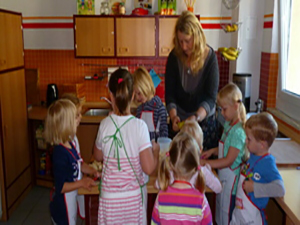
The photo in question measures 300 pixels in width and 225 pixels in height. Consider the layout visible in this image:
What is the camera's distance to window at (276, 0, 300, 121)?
303cm

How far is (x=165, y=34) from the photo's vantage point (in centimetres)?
378

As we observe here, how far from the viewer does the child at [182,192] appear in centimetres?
156

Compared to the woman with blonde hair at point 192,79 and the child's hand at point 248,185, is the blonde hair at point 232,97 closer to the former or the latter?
the woman with blonde hair at point 192,79

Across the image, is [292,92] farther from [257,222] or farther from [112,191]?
[112,191]

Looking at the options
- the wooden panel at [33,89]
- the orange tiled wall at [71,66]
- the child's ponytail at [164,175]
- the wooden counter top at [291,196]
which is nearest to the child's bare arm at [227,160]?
the wooden counter top at [291,196]

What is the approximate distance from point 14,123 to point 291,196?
8.59 ft

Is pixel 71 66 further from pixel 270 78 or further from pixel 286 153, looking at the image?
pixel 286 153

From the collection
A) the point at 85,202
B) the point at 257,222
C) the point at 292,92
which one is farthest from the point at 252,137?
the point at 292,92

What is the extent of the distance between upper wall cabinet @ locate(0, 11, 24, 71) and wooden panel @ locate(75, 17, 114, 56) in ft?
2.06

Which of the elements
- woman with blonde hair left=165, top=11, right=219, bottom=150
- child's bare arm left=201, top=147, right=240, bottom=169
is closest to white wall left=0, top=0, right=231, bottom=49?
woman with blonde hair left=165, top=11, right=219, bottom=150

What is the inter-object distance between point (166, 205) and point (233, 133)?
0.69 meters

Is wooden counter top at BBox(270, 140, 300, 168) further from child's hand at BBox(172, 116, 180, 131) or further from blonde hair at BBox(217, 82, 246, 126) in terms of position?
child's hand at BBox(172, 116, 180, 131)

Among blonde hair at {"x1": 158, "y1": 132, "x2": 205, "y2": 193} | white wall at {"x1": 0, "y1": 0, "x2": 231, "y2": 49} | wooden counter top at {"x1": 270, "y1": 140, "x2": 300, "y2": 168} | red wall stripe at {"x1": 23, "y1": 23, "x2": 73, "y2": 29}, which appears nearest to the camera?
blonde hair at {"x1": 158, "y1": 132, "x2": 205, "y2": 193}

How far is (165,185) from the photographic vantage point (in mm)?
1591
